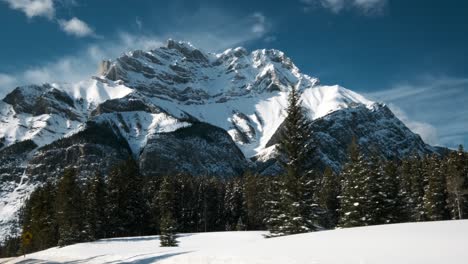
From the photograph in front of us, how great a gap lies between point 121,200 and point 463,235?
55426 millimetres

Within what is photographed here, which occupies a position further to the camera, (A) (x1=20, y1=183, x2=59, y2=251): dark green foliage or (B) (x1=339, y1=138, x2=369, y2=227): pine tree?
(A) (x1=20, y1=183, x2=59, y2=251): dark green foliage

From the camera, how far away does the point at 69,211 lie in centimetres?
5688

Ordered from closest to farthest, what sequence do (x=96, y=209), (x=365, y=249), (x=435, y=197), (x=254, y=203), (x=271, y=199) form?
(x=365, y=249) < (x=271, y=199) < (x=435, y=197) < (x=96, y=209) < (x=254, y=203)

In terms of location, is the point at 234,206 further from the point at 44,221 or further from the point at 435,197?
the point at 435,197

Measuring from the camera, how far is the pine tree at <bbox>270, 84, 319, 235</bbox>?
28969 millimetres

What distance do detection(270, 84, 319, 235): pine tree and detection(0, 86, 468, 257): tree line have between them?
65 millimetres

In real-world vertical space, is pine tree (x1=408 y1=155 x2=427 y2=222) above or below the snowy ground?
above

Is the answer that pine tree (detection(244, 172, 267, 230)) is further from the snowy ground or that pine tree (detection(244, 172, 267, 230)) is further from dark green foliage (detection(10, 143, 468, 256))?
the snowy ground

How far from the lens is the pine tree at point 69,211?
51906 mm

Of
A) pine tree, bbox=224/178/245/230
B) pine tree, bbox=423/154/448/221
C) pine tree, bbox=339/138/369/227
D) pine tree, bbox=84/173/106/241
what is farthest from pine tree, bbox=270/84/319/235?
pine tree, bbox=224/178/245/230

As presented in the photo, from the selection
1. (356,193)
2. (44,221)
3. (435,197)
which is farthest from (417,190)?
(44,221)

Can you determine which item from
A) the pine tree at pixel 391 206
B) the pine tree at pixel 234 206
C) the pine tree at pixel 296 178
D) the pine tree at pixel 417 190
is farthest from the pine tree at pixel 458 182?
the pine tree at pixel 234 206

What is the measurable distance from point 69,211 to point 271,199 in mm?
31645

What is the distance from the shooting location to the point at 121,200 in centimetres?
6488
